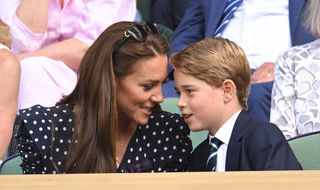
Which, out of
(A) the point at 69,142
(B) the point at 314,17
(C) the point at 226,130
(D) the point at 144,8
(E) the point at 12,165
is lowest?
(D) the point at 144,8

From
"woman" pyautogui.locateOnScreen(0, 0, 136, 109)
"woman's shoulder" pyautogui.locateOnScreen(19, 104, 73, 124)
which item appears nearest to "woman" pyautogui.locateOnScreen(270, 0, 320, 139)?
"woman" pyautogui.locateOnScreen(0, 0, 136, 109)

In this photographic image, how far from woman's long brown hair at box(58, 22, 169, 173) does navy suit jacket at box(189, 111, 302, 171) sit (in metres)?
0.40

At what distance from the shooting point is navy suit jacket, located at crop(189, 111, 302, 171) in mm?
2492

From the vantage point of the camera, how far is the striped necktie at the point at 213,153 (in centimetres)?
266

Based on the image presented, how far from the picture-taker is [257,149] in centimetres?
252

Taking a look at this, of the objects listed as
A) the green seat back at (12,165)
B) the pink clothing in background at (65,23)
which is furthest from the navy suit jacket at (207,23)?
the green seat back at (12,165)

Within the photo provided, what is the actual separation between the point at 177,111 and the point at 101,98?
1.67 ft

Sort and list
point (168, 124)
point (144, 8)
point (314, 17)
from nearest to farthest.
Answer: point (168, 124), point (314, 17), point (144, 8)

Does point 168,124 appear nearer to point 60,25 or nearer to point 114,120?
point 114,120

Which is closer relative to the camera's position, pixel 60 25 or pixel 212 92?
pixel 212 92

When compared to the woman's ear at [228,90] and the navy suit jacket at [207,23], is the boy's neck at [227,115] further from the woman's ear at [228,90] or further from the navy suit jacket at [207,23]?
the navy suit jacket at [207,23]

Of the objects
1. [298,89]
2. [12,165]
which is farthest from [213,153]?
[298,89]

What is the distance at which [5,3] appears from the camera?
13.0 ft

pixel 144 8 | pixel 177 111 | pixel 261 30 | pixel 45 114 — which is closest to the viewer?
pixel 45 114
